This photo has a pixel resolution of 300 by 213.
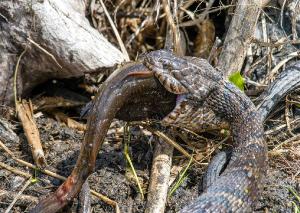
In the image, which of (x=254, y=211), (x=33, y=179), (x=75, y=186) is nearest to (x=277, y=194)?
(x=254, y=211)

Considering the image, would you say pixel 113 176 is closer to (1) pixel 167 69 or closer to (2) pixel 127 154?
(2) pixel 127 154

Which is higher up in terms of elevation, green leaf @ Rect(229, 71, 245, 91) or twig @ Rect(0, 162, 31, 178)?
green leaf @ Rect(229, 71, 245, 91)

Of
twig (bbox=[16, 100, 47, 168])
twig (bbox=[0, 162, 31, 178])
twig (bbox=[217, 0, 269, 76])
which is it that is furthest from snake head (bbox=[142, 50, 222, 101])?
twig (bbox=[0, 162, 31, 178])

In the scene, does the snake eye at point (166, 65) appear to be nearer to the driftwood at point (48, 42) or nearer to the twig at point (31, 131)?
the driftwood at point (48, 42)

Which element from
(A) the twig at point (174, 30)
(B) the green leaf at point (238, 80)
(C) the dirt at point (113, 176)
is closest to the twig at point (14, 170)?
(C) the dirt at point (113, 176)

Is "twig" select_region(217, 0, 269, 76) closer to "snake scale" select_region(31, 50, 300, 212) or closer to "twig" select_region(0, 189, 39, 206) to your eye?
"snake scale" select_region(31, 50, 300, 212)

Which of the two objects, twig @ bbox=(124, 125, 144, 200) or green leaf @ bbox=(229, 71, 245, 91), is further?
green leaf @ bbox=(229, 71, 245, 91)

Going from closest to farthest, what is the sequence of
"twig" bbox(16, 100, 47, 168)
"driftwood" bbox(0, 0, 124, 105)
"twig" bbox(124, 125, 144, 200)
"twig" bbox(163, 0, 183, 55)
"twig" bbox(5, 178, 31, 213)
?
"twig" bbox(5, 178, 31, 213)
"twig" bbox(124, 125, 144, 200)
"twig" bbox(16, 100, 47, 168)
"driftwood" bbox(0, 0, 124, 105)
"twig" bbox(163, 0, 183, 55)
